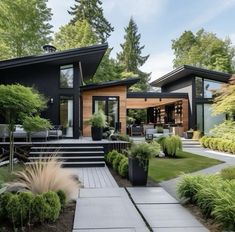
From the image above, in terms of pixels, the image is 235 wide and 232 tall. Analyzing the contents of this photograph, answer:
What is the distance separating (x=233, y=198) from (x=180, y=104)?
17586 mm

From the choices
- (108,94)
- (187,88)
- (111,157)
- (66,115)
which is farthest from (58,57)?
(187,88)

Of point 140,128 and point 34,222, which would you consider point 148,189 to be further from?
point 140,128

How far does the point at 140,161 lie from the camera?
6.36 m

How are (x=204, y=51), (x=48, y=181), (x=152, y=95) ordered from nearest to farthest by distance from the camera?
(x=48, y=181), (x=152, y=95), (x=204, y=51)

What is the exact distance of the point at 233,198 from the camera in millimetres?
3711

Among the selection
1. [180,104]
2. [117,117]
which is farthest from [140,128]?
[117,117]

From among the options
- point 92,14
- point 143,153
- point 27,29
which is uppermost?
point 92,14

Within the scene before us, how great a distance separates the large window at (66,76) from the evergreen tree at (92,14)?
20.7 m

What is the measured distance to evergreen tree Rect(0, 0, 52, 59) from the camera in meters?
20.9

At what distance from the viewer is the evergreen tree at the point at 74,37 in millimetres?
23875

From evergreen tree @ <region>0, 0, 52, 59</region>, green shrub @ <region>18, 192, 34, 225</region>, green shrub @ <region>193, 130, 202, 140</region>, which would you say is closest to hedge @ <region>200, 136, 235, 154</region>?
green shrub @ <region>193, 130, 202, 140</region>

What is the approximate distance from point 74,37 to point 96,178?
64.5 feet

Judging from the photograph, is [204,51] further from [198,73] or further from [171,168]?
[171,168]

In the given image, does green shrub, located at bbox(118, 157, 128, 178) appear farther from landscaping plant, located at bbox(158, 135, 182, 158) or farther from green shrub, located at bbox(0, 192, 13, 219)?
landscaping plant, located at bbox(158, 135, 182, 158)
